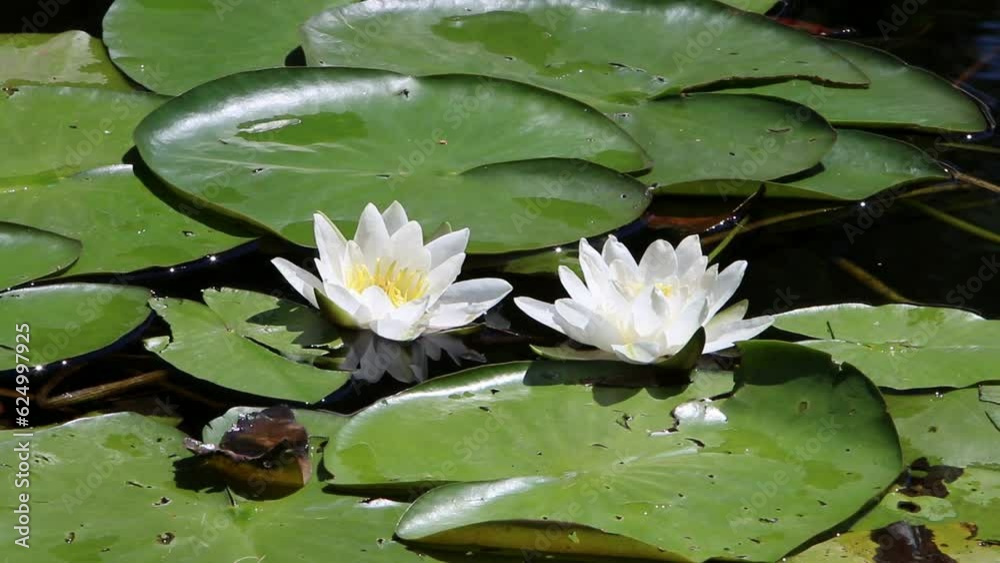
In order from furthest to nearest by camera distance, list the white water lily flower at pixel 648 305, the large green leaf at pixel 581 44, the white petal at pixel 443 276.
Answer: the large green leaf at pixel 581 44 → the white petal at pixel 443 276 → the white water lily flower at pixel 648 305

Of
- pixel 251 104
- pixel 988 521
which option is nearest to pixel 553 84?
pixel 251 104

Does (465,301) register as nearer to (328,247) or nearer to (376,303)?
(376,303)

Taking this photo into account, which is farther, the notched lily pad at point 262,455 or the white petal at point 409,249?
the white petal at point 409,249

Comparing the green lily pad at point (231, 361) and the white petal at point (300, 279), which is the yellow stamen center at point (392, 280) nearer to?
the white petal at point (300, 279)

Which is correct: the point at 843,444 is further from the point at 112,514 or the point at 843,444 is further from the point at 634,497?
the point at 112,514

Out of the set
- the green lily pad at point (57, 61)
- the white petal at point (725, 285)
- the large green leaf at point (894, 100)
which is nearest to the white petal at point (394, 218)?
the white petal at point (725, 285)
